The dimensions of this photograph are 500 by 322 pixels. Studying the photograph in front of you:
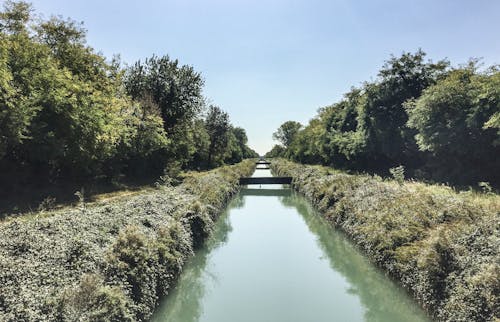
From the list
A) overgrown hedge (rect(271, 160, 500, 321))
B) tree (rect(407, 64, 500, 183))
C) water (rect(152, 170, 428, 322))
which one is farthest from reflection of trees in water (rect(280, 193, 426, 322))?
tree (rect(407, 64, 500, 183))

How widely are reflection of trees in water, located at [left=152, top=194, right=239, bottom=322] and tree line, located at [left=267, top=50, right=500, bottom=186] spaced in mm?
16402

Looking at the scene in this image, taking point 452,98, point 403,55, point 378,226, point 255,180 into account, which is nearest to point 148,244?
point 378,226

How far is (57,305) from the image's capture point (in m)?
6.41

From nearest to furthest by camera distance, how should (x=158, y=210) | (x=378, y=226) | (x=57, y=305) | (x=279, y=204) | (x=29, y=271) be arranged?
(x=57, y=305) < (x=29, y=271) < (x=378, y=226) < (x=158, y=210) < (x=279, y=204)

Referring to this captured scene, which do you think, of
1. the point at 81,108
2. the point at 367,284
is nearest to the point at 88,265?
the point at 367,284

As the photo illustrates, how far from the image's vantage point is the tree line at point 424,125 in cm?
2134

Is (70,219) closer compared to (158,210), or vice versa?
(70,219)

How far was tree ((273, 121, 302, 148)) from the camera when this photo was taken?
127 m

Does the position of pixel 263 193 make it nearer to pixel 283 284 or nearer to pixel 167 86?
pixel 167 86

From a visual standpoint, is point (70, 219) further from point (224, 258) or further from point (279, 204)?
point (279, 204)

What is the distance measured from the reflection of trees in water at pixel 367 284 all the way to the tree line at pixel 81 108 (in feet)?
48.6

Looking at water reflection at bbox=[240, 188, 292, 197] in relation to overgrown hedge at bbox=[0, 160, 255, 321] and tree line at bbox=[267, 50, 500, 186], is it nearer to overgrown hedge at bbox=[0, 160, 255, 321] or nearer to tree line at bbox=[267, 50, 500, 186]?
tree line at bbox=[267, 50, 500, 186]

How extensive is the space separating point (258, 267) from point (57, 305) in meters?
9.15

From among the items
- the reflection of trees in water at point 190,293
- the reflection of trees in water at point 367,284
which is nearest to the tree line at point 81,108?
the reflection of trees in water at point 190,293
